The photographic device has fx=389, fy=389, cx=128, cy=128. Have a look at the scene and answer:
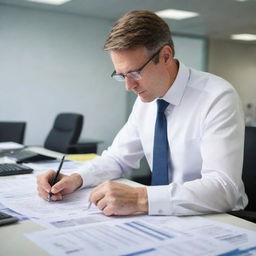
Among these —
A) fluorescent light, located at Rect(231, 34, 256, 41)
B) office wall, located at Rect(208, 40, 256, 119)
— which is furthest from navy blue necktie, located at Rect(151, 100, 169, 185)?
office wall, located at Rect(208, 40, 256, 119)

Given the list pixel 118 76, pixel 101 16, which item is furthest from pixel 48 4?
pixel 118 76

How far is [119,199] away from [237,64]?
8825 millimetres

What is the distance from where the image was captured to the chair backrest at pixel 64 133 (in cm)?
371

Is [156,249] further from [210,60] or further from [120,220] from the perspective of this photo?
[210,60]

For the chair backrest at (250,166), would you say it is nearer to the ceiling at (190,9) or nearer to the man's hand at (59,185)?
the man's hand at (59,185)

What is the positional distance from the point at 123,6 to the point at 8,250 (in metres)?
5.48

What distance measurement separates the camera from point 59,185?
1.37 meters

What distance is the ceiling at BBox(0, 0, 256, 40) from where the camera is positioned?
563 cm

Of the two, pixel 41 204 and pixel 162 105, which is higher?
pixel 162 105

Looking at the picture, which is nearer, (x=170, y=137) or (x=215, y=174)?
(x=215, y=174)

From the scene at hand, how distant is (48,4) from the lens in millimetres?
5887

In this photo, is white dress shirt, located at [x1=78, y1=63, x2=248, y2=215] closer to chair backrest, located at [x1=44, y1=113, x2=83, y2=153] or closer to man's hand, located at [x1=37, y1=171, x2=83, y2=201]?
man's hand, located at [x1=37, y1=171, x2=83, y2=201]

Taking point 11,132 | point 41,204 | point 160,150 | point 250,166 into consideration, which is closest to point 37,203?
point 41,204

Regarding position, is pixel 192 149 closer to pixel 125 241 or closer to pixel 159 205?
pixel 159 205
